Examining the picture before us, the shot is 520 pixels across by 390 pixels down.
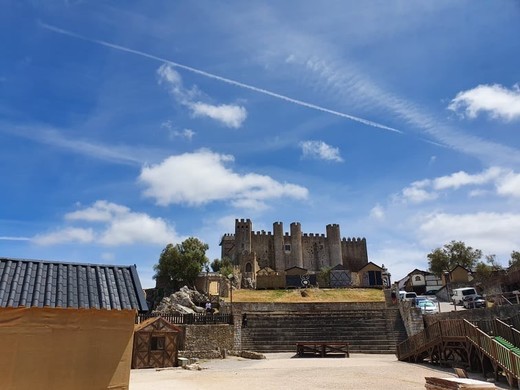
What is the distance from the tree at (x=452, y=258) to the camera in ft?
183

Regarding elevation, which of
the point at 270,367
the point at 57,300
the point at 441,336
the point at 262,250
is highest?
the point at 262,250

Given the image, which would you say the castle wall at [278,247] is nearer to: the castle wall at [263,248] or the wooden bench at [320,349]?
the castle wall at [263,248]

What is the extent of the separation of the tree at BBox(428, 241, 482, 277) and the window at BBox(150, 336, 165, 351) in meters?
44.8

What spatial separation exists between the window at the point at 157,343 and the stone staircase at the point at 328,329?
6505 mm

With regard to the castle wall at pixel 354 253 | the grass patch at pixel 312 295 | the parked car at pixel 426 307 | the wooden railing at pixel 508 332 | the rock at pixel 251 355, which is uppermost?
the castle wall at pixel 354 253

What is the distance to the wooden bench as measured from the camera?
23375 millimetres

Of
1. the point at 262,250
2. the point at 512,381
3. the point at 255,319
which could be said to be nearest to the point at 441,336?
the point at 512,381

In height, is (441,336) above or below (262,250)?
below

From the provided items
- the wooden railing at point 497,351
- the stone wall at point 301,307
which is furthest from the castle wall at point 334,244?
the wooden railing at point 497,351

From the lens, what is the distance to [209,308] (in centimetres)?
3303

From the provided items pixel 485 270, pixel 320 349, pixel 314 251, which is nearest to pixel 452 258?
pixel 485 270

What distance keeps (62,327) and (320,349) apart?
18.7 metres

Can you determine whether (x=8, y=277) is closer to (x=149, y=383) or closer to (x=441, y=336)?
(x=149, y=383)

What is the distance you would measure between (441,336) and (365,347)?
8421 mm
